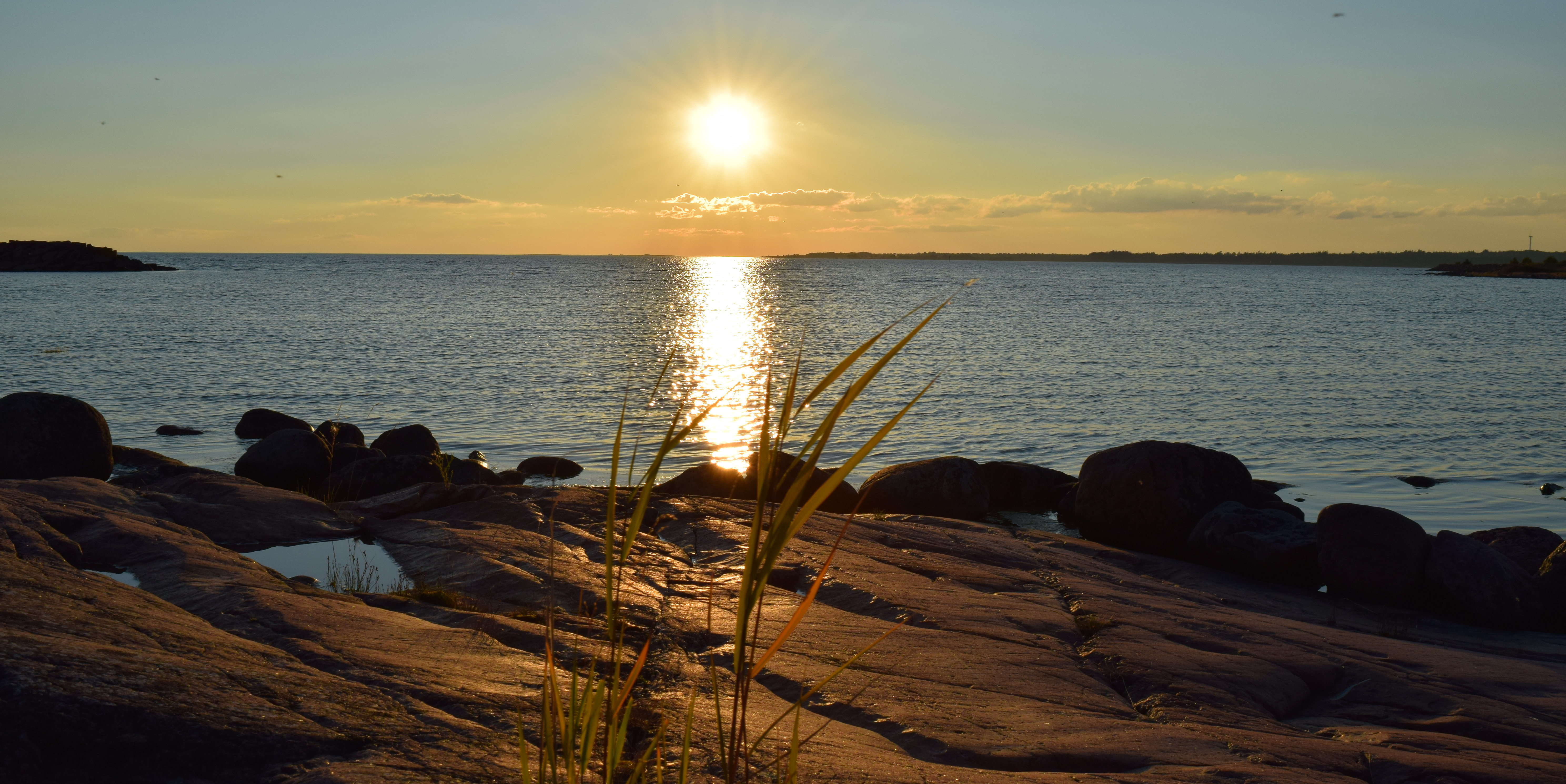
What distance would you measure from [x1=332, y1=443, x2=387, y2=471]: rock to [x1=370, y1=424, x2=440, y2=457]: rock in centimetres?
77

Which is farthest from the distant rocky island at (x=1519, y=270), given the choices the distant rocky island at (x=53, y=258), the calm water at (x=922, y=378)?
the distant rocky island at (x=53, y=258)

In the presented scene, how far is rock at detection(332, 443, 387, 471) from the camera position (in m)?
13.6

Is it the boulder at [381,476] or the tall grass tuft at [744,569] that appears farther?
the boulder at [381,476]

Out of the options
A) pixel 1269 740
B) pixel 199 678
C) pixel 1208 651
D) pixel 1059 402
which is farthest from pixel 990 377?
pixel 199 678

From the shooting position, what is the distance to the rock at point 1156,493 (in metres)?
11.7

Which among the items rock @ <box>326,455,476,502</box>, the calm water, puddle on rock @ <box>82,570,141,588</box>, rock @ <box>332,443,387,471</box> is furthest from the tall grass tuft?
rock @ <box>332,443,387,471</box>

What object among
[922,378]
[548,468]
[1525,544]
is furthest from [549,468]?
[922,378]

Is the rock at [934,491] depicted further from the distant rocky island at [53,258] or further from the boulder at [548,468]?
the distant rocky island at [53,258]

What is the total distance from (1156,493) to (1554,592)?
13.4 ft

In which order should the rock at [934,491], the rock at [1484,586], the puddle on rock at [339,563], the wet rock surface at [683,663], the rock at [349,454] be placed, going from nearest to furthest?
the wet rock surface at [683,663], the puddle on rock at [339,563], the rock at [1484,586], the rock at [934,491], the rock at [349,454]

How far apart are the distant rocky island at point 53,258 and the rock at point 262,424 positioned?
12297 centimetres

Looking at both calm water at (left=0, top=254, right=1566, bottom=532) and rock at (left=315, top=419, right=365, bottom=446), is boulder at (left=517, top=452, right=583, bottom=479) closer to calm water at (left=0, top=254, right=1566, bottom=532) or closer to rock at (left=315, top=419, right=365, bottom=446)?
calm water at (left=0, top=254, right=1566, bottom=532)

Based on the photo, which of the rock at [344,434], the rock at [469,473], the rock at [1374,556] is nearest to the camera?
the rock at [1374,556]

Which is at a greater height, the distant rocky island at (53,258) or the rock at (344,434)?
the distant rocky island at (53,258)
